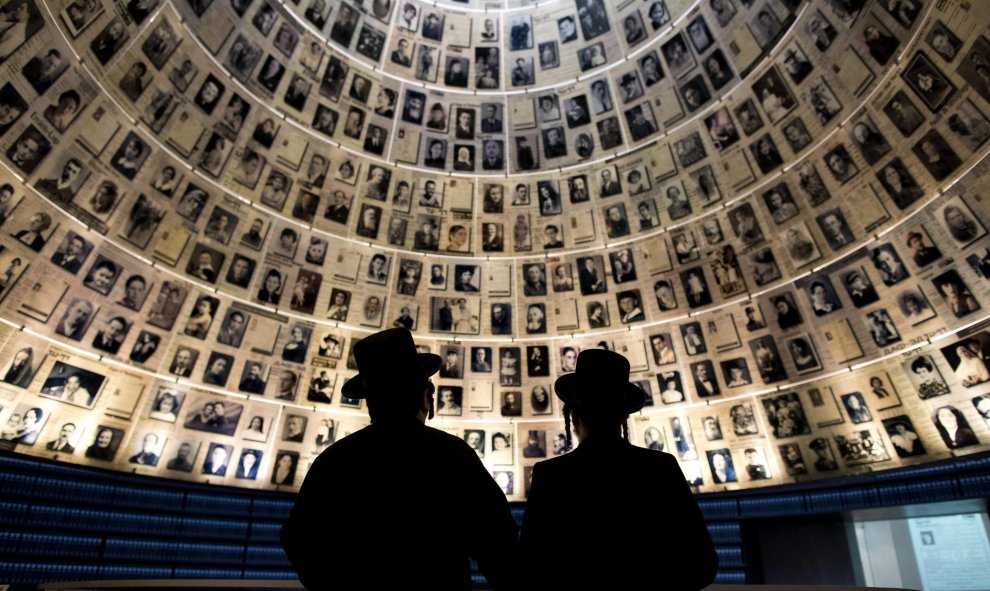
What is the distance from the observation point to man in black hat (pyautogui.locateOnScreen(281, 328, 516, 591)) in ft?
8.80

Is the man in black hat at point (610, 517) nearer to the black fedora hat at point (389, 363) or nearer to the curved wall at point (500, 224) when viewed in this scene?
the black fedora hat at point (389, 363)

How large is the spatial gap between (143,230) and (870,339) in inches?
579

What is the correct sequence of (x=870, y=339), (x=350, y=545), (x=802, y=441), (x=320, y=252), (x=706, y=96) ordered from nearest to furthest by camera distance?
(x=350, y=545) → (x=870, y=339) → (x=802, y=441) → (x=706, y=96) → (x=320, y=252)

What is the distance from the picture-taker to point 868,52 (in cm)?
1098

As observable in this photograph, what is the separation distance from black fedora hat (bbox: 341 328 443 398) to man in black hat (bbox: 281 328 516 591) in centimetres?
2

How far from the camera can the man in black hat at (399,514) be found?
268cm

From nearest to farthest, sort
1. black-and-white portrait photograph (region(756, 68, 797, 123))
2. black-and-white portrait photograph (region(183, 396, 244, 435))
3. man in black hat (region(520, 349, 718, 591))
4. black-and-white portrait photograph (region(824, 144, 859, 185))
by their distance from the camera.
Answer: man in black hat (region(520, 349, 718, 591)) < black-and-white portrait photograph (region(824, 144, 859, 185)) < black-and-white portrait photograph (region(756, 68, 797, 123)) < black-and-white portrait photograph (region(183, 396, 244, 435))

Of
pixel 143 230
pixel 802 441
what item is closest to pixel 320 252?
pixel 143 230

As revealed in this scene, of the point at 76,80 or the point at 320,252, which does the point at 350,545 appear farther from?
the point at 320,252

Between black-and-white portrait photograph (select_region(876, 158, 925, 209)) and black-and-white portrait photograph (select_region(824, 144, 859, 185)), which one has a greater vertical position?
black-and-white portrait photograph (select_region(824, 144, 859, 185))

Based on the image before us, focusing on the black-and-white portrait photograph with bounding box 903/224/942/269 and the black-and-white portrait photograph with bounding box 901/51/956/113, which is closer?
the black-and-white portrait photograph with bounding box 901/51/956/113

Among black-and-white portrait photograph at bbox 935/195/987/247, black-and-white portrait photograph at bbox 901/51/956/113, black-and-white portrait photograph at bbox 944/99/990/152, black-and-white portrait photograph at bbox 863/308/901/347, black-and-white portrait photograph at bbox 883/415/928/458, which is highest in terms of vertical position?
black-and-white portrait photograph at bbox 901/51/956/113

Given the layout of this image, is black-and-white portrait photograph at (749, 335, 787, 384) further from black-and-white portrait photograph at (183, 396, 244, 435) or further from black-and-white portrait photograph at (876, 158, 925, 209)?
black-and-white portrait photograph at (183, 396, 244, 435)

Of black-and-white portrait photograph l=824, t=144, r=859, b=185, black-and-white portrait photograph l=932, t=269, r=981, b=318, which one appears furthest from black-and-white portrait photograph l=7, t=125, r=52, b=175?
black-and-white portrait photograph l=932, t=269, r=981, b=318
